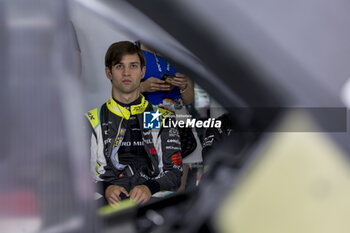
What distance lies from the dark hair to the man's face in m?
0.02

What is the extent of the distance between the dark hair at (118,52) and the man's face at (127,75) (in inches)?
0.6

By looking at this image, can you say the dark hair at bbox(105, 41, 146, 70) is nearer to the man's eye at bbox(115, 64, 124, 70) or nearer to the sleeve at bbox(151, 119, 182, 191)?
the man's eye at bbox(115, 64, 124, 70)

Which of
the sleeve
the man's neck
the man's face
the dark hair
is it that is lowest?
the sleeve

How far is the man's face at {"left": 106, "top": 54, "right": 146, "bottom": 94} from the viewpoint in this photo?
59.6 inches

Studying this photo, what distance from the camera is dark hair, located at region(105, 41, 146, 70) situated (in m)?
1.47

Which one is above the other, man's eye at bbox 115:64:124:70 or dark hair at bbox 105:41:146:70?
dark hair at bbox 105:41:146:70

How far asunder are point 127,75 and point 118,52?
106 mm

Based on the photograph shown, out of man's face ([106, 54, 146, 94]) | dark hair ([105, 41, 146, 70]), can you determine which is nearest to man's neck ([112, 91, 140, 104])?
man's face ([106, 54, 146, 94])

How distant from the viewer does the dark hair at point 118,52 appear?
1471 mm

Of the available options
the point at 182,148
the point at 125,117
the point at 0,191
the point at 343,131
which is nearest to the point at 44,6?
the point at 0,191

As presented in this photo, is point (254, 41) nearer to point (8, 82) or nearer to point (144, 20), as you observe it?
point (144, 20)

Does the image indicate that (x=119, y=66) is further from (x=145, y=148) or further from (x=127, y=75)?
(x=145, y=148)

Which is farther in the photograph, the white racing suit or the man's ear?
the man's ear

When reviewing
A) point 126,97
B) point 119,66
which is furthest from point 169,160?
point 119,66
